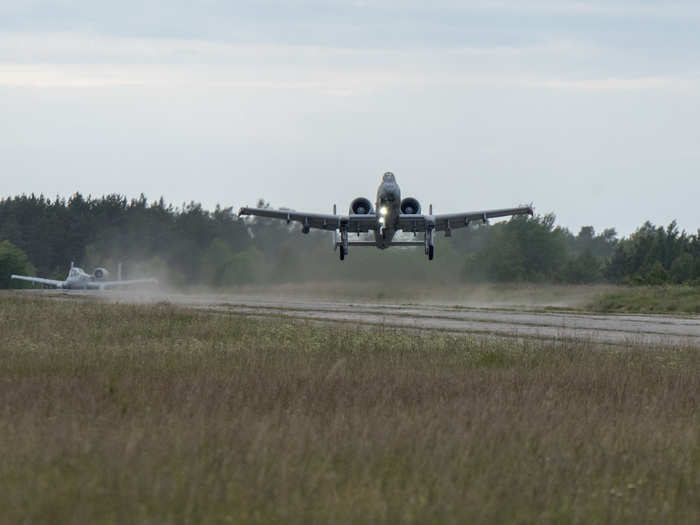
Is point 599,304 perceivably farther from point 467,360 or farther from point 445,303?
point 467,360

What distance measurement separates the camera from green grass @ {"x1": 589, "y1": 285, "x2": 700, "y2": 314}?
49.7 m

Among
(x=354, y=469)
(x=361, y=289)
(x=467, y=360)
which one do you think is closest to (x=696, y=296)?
(x=361, y=289)

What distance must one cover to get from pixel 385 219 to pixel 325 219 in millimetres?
7059

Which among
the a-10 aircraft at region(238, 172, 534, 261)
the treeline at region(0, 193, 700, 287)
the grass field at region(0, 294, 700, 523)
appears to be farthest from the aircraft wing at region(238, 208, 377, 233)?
the grass field at region(0, 294, 700, 523)

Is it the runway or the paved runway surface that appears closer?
the runway

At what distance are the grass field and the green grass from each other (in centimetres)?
3297

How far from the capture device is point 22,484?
7.73 m

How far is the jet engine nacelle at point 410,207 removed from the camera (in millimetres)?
46062

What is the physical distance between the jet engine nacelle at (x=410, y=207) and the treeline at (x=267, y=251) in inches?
657

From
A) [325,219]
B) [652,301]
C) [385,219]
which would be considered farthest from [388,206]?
[652,301]

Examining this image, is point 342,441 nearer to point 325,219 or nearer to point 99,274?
point 325,219

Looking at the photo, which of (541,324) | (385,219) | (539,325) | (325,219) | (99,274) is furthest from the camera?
(99,274)

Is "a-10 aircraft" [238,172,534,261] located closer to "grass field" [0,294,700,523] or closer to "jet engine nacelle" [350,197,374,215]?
"jet engine nacelle" [350,197,374,215]

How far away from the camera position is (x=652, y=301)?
5169 cm
